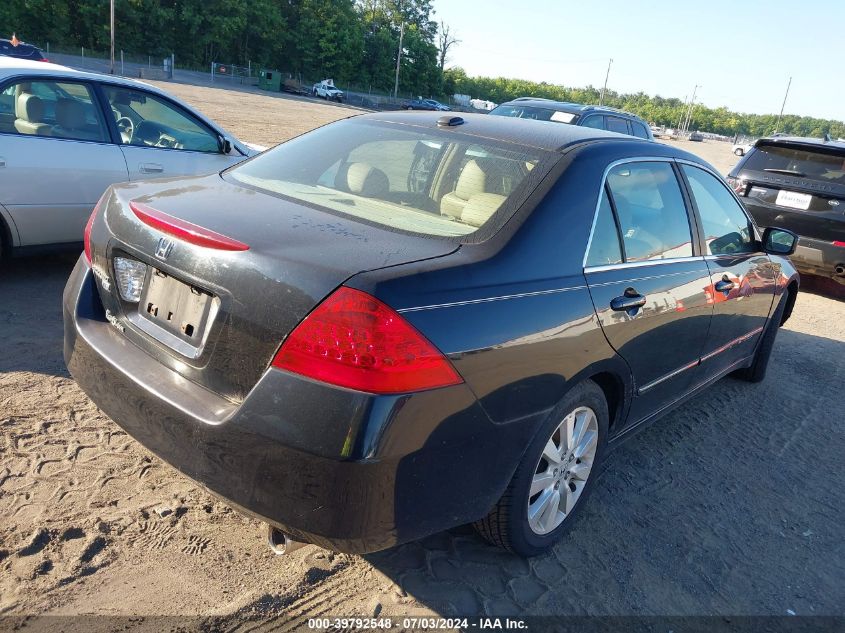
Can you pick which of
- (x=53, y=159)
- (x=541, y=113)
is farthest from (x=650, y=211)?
(x=541, y=113)

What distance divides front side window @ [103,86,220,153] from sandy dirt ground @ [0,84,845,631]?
2.23m

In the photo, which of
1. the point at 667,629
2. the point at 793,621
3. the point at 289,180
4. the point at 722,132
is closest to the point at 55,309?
the point at 289,180

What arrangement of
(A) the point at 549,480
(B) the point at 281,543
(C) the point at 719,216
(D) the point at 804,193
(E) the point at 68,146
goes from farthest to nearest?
(D) the point at 804,193
(E) the point at 68,146
(C) the point at 719,216
(A) the point at 549,480
(B) the point at 281,543

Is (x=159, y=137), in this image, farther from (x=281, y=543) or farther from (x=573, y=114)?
(x=573, y=114)

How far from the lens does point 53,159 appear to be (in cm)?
495

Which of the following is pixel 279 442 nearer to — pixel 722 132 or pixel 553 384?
pixel 553 384

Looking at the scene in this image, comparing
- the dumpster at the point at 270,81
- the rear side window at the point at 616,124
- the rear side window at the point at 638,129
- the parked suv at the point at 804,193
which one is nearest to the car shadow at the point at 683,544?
the parked suv at the point at 804,193

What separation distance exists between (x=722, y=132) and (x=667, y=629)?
14269 centimetres

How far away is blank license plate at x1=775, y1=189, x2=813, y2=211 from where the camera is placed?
7.80 meters

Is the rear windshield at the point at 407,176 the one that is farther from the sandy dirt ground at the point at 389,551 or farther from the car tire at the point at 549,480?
the sandy dirt ground at the point at 389,551

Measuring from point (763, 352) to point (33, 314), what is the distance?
5074mm

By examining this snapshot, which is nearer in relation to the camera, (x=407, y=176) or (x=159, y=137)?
(x=407, y=176)

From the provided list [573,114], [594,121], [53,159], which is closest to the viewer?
[53,159]

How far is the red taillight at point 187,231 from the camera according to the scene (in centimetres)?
216
